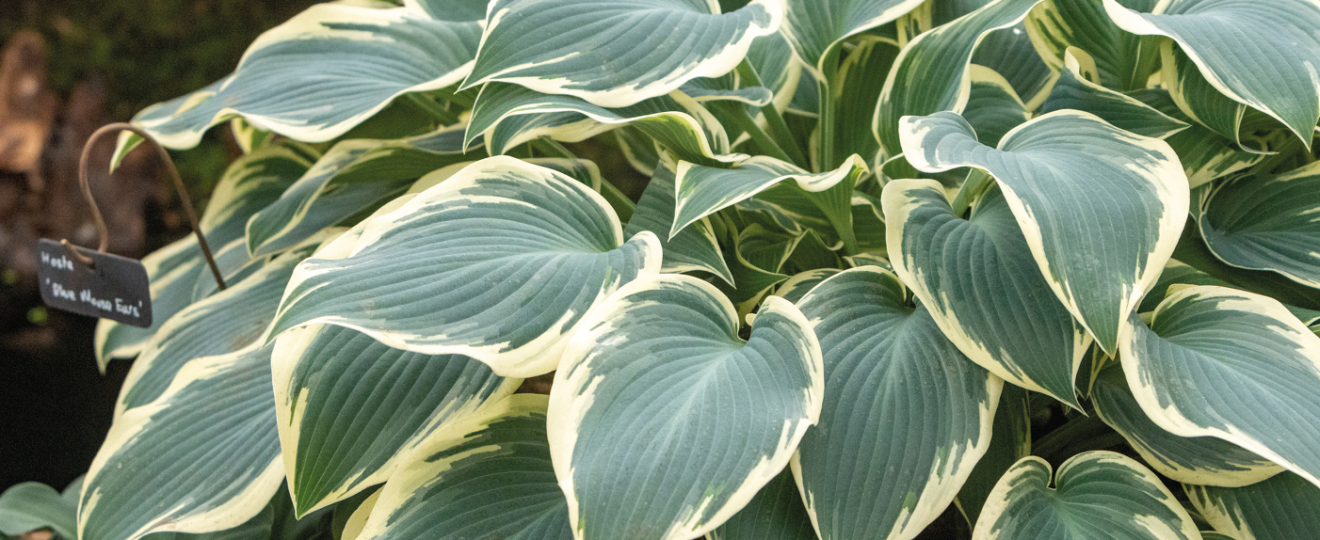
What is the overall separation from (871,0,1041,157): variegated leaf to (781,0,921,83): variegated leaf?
74mm

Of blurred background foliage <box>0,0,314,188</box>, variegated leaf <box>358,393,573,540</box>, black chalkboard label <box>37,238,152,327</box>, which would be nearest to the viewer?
variegated leaf <box>358,393,573,540</box>

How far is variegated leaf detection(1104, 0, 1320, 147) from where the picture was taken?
0.57 m

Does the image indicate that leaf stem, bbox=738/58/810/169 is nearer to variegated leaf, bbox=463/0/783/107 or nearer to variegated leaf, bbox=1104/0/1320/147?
variegated leaf, bbox=463/0/783/107

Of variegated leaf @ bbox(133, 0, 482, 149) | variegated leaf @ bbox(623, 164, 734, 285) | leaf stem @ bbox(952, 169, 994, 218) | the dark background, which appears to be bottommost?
the dark background

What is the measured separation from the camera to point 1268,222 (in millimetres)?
713

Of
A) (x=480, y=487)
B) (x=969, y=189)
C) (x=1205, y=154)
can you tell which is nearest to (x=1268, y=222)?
(x=1205, y=154)

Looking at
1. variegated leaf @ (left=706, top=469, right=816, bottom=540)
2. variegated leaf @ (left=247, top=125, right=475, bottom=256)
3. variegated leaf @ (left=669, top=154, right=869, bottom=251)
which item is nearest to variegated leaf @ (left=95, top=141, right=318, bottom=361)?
variegated leaf @ (left=247, top=125, right=475, bottom=256)

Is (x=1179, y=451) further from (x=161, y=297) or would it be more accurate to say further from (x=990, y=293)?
(x=161, y=297)

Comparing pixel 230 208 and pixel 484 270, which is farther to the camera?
pixel 230 208

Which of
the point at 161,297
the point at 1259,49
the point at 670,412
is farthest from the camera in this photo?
the point at 161,297

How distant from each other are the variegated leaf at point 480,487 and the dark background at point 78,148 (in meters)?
1.23

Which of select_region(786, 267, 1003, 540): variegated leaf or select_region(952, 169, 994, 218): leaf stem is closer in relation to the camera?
select_region(786, 267, 1003, 540): variegated leaf

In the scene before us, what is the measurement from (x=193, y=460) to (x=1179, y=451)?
72 cm

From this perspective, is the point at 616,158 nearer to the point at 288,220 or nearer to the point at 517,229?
the point at 288,220
